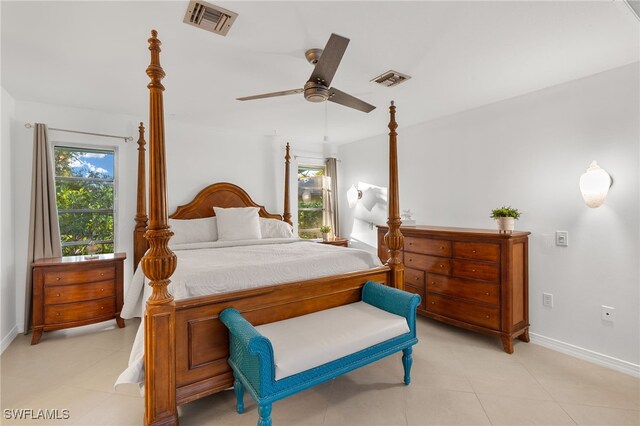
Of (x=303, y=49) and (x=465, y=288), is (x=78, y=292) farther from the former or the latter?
(x=465, y=288)

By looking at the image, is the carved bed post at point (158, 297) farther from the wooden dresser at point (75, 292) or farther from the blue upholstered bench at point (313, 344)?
the wooden dresser at point (75, 292)

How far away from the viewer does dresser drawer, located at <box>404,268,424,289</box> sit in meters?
3.57

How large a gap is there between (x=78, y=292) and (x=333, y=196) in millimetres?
3838

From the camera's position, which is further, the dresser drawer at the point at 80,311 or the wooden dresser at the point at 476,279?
the dresser drawer at the point at 80,311

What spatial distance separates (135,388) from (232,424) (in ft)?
2.96

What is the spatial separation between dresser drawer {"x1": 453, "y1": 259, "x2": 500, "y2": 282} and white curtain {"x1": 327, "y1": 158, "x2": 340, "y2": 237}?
2.63 meters

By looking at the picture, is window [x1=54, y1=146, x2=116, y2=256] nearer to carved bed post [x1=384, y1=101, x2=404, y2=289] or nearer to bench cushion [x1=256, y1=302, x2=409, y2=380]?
bench cushion [x1=256, y1=302, x2=409, y2=380]

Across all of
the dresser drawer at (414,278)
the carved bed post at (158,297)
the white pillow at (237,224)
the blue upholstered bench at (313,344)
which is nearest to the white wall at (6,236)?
the white pillow at (237,224)

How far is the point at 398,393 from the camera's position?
89.1 inches

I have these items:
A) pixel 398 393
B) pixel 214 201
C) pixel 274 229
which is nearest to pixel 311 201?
pixel 274 229

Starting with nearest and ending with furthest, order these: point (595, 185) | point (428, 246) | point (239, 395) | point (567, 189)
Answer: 1. point (239, 395)
2. point (595, 185)
3. point (567, 189)
4. point (428, 246)

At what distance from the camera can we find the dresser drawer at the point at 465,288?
2973mm

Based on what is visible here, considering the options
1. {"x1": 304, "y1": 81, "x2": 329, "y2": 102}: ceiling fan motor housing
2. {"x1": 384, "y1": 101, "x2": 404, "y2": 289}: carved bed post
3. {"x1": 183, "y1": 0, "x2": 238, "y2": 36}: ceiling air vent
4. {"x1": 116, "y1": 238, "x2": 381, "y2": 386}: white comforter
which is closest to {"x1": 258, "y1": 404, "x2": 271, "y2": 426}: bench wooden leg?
{"x1": 116, "y1": 238, "x2": 381, "y2": 386}: white comforter

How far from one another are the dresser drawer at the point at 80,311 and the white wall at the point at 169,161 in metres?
0.39
